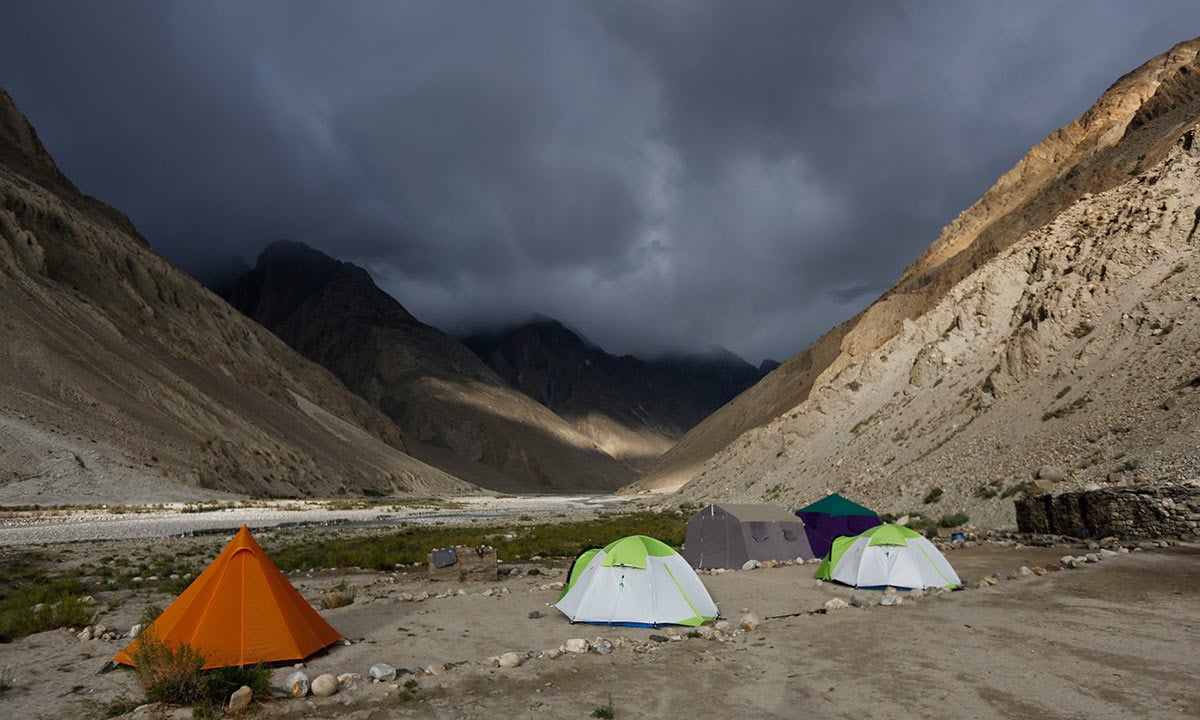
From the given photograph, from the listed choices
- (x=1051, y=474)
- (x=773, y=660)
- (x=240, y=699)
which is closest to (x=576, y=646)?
(x=773, y=660)

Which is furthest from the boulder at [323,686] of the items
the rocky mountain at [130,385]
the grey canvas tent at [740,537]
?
the rocky mountain at [130,385]

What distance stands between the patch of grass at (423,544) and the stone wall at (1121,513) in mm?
12418

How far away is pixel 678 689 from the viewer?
8.08 m

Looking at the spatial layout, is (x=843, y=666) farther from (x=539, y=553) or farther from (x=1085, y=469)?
(x=1085, y=469)

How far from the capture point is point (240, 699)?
7.20 m

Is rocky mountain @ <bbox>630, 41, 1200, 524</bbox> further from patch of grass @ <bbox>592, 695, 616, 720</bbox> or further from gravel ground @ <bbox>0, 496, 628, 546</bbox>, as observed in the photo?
gravel ground @ <bbox>0, 496, 628, 546</bbox>

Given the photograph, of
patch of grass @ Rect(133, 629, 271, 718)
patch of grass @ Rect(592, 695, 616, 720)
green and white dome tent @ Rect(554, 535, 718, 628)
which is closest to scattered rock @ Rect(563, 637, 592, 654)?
green and white dome tent @ Rect(554, 535, 718, 628)

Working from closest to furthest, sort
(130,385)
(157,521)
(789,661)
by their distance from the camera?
(789,661) < (157,521) < (130,385)

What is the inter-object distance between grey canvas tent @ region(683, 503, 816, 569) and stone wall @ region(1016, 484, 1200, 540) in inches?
308

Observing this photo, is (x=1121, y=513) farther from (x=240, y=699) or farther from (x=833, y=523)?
(x=240, y=699)

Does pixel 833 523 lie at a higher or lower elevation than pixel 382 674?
higher

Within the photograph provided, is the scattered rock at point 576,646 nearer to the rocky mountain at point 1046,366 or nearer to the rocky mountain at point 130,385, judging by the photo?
the rocky mountain at point 1046,366

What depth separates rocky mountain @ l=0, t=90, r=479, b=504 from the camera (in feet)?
149

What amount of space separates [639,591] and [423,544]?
16.8 m
